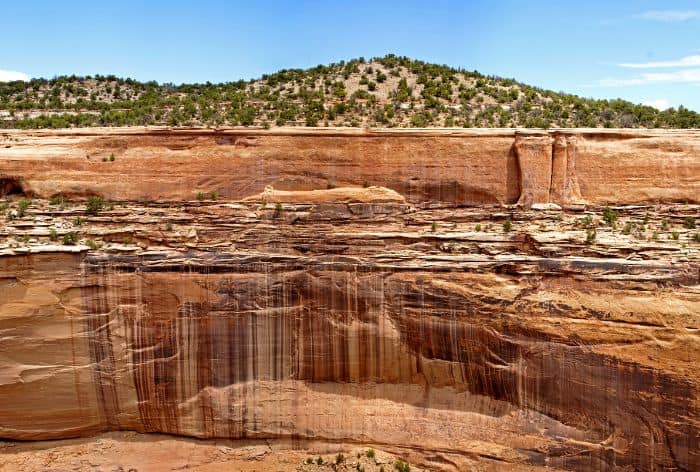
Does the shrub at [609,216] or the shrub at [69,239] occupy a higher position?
the shrub at [609,216]

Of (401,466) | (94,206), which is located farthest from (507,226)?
(94,206)

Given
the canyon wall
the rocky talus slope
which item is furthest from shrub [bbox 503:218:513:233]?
the canyon wall

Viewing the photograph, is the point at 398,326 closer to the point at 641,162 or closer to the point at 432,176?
the point at 432,176

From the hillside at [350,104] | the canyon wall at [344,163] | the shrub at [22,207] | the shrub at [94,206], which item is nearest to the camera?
the shrub at [22,207]

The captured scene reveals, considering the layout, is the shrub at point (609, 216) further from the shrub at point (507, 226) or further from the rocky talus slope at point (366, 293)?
the shrub at point (507, 226)

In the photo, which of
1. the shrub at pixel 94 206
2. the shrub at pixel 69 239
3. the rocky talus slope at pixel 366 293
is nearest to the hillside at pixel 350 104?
the rocky talus slope at pixel 366 293
